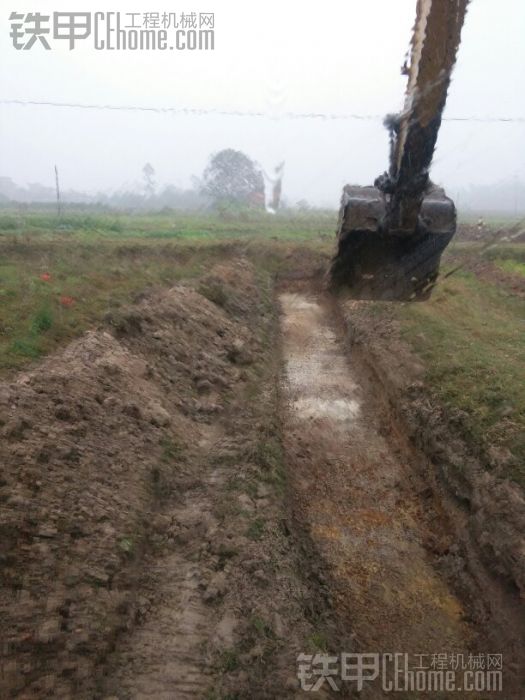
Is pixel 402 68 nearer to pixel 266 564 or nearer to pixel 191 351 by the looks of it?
pixel 266 564

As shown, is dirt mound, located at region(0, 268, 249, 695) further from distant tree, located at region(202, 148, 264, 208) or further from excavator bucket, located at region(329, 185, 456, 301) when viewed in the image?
distant tree, located at region(202, 148, 264, 208)

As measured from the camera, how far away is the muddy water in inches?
227

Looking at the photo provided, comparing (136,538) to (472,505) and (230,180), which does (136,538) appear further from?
(230,180)

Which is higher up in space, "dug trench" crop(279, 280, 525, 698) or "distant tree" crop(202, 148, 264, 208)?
"distant tree" crop(202, 148, 264, 208)

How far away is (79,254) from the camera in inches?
565

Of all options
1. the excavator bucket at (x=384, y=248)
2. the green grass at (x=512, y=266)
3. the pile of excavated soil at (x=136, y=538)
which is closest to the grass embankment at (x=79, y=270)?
the pile of excavated soil at (x=136, y=538)

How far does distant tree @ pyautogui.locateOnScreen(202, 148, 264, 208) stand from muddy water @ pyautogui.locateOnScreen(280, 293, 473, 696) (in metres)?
20.6

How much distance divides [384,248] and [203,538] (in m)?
4.15

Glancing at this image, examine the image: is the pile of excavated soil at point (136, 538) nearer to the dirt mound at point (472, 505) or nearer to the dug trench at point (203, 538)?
the dug trench at point (203, 538)

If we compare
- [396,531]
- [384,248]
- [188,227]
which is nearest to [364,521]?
[396,531]

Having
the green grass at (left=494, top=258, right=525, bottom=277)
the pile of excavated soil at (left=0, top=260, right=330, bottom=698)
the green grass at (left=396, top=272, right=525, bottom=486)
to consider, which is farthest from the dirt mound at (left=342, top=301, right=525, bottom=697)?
the green grass at (left=494, top=258, right=525, bottom=277)

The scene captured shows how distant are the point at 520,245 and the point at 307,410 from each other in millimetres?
21356

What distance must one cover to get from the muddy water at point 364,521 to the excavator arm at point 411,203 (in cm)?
297

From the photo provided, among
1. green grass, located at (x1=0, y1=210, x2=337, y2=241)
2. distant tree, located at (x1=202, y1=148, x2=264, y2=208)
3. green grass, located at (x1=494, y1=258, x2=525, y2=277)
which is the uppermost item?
distant tree, located at (x1=202, y1=148, x2=264, y2=208)
